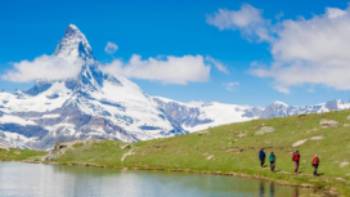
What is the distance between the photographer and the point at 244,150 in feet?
317

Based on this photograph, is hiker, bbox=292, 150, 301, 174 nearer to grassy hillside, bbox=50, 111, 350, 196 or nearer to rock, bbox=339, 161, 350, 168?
grassy hillside, bbox=50, 111, 350, 196

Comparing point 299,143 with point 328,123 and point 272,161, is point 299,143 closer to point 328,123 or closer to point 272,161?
point 328,123

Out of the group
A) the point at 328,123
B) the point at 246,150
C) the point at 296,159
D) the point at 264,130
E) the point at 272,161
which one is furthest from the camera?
the point at 264,130

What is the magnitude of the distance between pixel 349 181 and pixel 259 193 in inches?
587

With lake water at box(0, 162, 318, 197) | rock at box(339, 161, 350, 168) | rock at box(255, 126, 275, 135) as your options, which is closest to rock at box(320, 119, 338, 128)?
rock at box(255, 126, 275, 135)

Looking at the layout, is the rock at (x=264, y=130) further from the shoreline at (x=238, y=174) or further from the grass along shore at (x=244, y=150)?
the shoreline at (x=238, y=174)

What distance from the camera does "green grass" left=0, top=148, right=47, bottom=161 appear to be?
123525 millimetres

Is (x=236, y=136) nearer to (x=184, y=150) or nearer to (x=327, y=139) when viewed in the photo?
(x=184, y=150)

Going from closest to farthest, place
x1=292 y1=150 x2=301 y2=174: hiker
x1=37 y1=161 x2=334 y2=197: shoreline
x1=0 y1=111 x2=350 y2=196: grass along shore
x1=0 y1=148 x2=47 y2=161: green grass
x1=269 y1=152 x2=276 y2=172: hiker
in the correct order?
x1=37 y1=161 x2=334 y2=197: shoreline, x1=292 y1=150 x2=301 y2=174: hiker, x1=0 y1=111 x2=350 y2=196: grass along shore, x1=269 y1=152 x2=276 y2=172: hiker, x1=0 y1=148 x2=47 y2=161: green grass

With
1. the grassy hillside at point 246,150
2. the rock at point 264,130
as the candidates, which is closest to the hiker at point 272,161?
the grassy hillside at point 246,150

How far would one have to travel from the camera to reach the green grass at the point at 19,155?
12353 centimetres

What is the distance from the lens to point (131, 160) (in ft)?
349

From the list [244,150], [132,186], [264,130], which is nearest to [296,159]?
[244,150]

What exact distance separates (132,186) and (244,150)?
34.2 m
